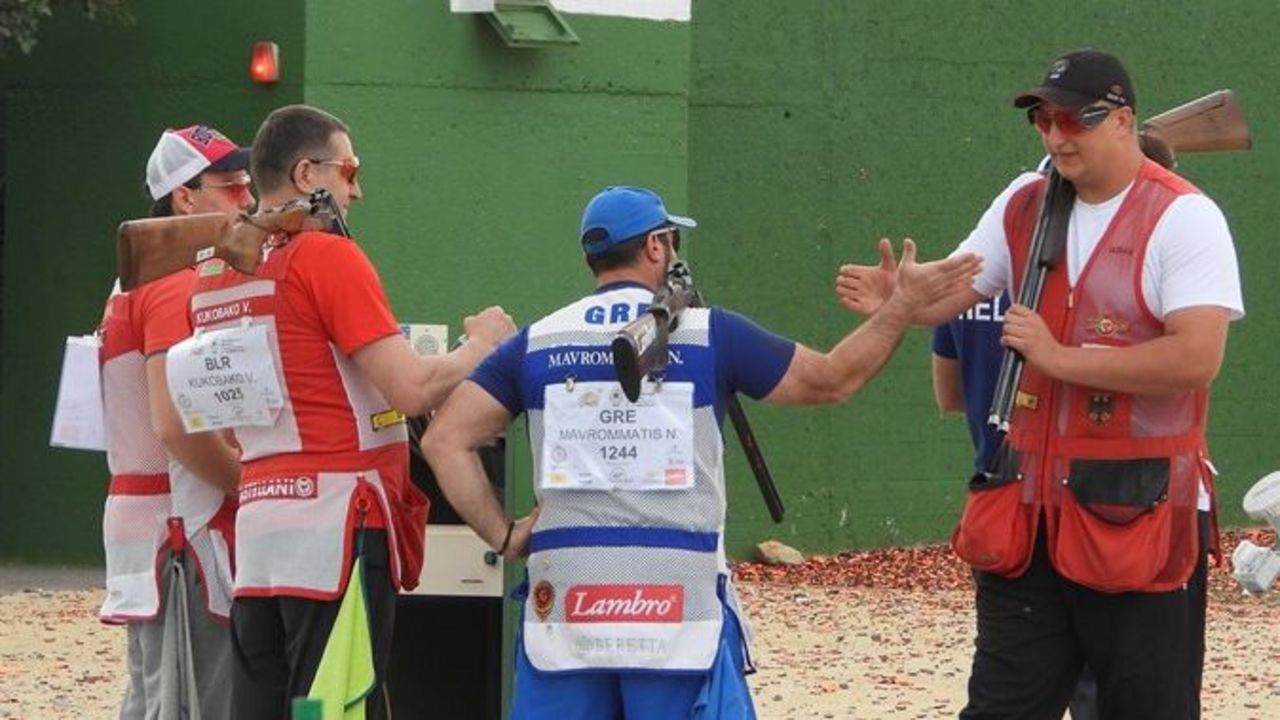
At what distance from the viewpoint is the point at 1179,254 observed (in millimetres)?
6273

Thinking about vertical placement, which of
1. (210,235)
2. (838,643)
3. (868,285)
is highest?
(210,235)

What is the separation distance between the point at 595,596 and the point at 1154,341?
57.0 inches

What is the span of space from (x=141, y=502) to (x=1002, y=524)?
2.51m

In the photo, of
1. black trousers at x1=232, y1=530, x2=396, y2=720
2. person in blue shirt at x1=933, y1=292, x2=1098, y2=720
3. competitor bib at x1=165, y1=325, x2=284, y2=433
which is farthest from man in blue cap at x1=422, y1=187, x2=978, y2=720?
person in blue shirt at x1=933, y1=292, x2=1098, y2=720

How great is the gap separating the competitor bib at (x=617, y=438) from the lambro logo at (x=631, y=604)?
0.23 m

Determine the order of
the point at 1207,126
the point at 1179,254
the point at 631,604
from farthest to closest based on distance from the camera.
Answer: the point at 1207,126, the point at 1179,254, the point at 631,604

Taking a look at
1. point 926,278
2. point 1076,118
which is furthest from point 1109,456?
point 1076,118

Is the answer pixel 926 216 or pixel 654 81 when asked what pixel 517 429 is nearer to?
pixel 654 81

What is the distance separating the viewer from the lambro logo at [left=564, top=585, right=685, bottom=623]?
6.02 metres

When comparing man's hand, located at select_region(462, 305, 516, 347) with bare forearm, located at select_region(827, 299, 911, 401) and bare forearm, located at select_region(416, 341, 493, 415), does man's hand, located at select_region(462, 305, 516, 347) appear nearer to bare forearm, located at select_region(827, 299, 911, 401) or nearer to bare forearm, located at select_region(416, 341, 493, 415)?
bare forearm, located at select_region(416, 341, 493, 415)

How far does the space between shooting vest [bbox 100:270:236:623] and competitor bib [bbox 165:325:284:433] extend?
44cm

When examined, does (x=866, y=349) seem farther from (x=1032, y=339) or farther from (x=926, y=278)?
(x=1032, y=339)

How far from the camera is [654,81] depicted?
14.9m

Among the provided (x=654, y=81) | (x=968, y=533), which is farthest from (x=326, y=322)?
(x=654, y=81)
